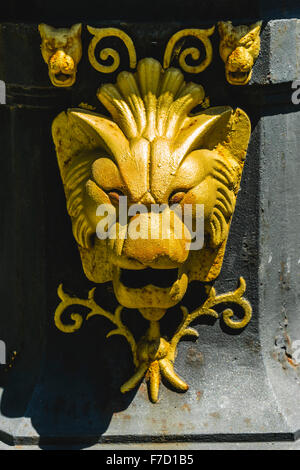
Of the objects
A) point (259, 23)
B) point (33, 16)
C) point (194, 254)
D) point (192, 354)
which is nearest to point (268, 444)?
point (192, 354)

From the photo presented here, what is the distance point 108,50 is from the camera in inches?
102

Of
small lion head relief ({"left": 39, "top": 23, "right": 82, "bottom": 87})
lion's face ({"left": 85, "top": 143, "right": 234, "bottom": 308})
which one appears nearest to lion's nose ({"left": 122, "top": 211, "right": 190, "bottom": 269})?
lion's face ({"left": 85, "top": 143, "right": 234, "bottom": 308})

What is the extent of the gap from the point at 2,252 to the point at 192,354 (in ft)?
1.95

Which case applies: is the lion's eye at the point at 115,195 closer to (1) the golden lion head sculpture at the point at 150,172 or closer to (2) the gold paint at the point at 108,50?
(1) the golden lion head sculpture at the point at 150,172

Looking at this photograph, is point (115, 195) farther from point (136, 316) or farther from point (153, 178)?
point (136, 316)

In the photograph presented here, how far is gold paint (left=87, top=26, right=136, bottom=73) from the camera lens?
2.58 m

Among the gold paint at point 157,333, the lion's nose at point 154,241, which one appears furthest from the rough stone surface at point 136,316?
the lion's nose at point 154,241

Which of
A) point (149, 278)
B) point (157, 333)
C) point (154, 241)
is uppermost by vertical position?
point (154, 241)

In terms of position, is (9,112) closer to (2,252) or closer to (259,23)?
(2,252)

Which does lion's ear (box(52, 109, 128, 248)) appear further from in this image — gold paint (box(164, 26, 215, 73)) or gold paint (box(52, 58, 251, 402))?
gold paint (box(164, 26, 215, 73))

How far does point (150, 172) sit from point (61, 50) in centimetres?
38

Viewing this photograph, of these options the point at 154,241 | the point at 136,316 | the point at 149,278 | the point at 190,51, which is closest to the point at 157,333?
the point at 136,316

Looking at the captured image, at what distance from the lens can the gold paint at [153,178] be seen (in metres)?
2.51

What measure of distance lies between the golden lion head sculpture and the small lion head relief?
0.09 metres
